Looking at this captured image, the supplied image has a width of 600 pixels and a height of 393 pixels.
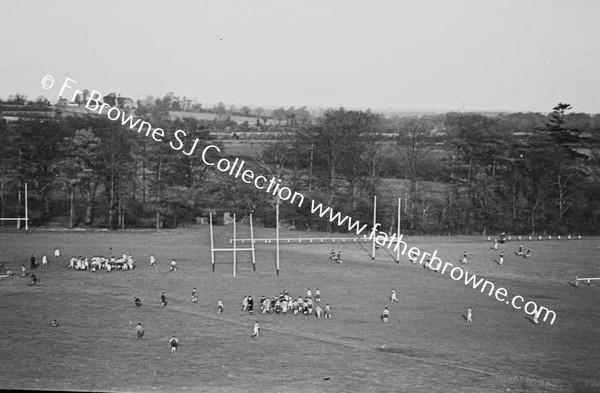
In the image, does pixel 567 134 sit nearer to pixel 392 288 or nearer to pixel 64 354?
pixel 392 288

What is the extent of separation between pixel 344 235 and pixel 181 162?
13.2 metres

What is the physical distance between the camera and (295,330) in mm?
24375

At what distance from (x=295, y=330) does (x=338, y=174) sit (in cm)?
3103

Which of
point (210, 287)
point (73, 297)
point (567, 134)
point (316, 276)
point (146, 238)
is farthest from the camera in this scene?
point (567, 134)

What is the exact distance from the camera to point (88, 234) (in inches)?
1747

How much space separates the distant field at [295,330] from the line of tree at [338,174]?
10.8 meters

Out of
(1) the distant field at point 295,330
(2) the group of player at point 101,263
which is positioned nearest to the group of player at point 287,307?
(1) the distant field at point 295,330

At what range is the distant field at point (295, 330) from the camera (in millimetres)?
18875

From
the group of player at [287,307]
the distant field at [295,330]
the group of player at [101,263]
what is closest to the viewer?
the distant field at [295,330]

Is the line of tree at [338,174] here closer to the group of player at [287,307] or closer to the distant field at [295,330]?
the distant field at [295,330]

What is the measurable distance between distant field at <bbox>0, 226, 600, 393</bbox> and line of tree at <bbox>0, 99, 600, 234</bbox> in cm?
1079

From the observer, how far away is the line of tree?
49062 mm

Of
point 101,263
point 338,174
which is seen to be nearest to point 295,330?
point 101,263

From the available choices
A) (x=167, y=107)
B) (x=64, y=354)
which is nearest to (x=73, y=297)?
(x=64, y=354)
